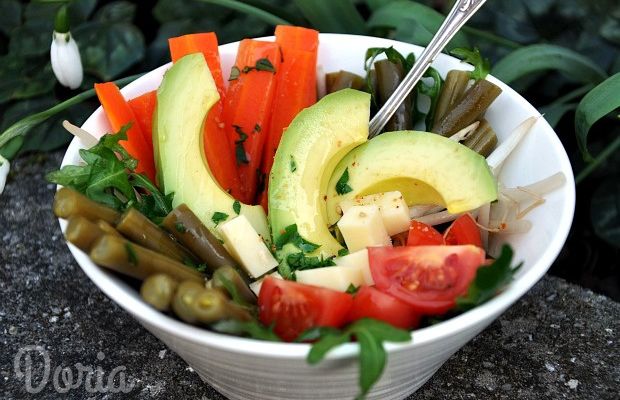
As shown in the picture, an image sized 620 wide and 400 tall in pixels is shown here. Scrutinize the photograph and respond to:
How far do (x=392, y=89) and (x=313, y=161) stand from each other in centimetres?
27

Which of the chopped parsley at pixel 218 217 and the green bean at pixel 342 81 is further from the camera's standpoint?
the green bean at pixel 342 81

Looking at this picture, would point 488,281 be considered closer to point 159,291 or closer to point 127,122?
point 159,291

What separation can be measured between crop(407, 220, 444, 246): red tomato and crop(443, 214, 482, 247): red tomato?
0.05ft

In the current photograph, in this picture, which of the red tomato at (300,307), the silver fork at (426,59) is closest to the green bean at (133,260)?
the red tomato at (300,307)

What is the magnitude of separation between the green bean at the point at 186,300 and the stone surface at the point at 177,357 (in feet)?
1.42

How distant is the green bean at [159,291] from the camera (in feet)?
3.43

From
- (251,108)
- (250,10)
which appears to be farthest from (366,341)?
(250,10)

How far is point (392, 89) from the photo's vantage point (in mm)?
1472

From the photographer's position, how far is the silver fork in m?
1.44

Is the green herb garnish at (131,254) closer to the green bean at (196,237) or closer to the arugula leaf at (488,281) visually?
the green bean at (196,237)

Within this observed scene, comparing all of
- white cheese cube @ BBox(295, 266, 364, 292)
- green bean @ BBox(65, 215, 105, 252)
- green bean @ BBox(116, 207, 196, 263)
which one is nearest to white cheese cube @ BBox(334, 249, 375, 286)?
white cheese cube @ BBox(295, 266, 364, 292)

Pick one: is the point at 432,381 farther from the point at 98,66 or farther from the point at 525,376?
the point at 98,66

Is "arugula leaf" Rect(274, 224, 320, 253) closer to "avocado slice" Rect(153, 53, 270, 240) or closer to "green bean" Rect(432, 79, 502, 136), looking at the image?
"avocado slice" Rect(153, 53, 270, 240)

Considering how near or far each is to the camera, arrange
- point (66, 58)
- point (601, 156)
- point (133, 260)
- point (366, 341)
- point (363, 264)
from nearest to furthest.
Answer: point (366, 341)
point (133, 260)
point (363, 264)
point (66, 58)
point (601, 156)
